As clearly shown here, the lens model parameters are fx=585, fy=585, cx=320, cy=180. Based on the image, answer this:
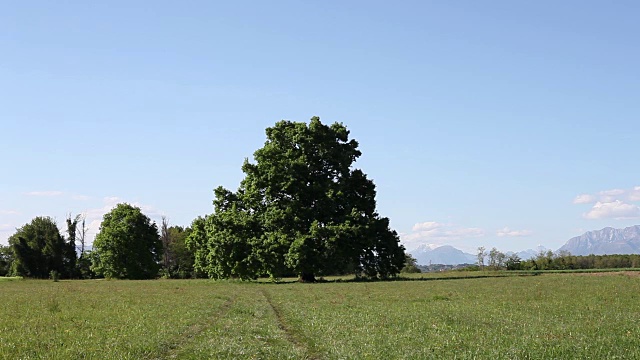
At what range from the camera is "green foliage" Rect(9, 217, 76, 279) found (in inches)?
4884

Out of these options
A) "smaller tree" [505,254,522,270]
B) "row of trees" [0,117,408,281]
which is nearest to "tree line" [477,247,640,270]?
"smaller tree" [505,254,522,270]

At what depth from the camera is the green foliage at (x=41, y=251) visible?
124062 millimetres

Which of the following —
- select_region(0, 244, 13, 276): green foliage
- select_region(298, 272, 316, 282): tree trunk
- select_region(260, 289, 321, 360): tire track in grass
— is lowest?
A: select_region(260, 289, 321, 360): tire track in grass

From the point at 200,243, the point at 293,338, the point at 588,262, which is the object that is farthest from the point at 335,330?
the point at 588,262

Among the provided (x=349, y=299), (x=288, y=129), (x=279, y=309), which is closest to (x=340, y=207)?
(x=288, y=129)

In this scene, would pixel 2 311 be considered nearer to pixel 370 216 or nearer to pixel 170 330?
pixel 170 330

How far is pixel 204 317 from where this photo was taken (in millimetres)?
29078

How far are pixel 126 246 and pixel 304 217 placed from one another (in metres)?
60.0

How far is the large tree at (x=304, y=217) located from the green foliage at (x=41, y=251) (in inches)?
2602

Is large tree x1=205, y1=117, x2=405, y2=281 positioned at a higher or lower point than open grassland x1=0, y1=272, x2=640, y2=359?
higher

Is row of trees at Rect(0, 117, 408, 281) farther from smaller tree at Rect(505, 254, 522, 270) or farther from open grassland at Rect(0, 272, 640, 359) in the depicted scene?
smaller tree at Rect(505, 254, 522, 270)

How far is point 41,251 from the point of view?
12675 cm

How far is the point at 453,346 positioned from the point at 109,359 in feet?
33.2

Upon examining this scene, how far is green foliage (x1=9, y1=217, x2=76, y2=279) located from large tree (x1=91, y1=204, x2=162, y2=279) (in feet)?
33.2
